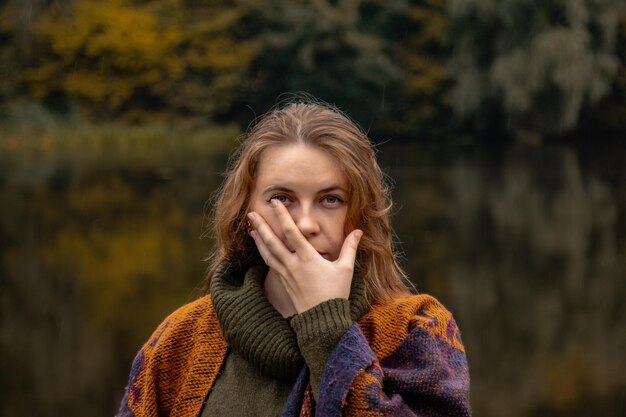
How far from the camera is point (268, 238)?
149cm

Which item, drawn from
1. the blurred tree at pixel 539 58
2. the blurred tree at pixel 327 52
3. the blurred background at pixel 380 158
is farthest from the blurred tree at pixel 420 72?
the blurred tree at pixel 539 58

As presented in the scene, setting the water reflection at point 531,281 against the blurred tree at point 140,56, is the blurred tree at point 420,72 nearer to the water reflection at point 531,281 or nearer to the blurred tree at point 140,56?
the blurred tree at point 140,56

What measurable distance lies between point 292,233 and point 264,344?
0.17 metres

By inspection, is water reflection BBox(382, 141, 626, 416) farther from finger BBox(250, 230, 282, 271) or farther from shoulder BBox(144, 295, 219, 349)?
finger BBox(250, 230, 282, 271)

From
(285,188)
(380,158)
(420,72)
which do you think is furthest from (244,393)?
(420,72)

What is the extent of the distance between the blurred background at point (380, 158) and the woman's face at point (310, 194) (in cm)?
195

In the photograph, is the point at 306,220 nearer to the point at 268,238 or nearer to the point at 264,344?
the point at 268,238

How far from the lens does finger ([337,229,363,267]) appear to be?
148 centimetres

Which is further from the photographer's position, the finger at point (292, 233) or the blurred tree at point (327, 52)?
the blurred tree at point (327, 52)

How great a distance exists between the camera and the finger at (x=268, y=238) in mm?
1480

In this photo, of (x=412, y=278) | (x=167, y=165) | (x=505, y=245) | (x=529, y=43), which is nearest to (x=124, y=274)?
(x=412, y=278)

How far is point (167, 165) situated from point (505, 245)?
10.7 meters

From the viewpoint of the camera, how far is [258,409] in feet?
4.97

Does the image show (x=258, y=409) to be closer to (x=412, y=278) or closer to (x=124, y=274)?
(x=412, y=278)
